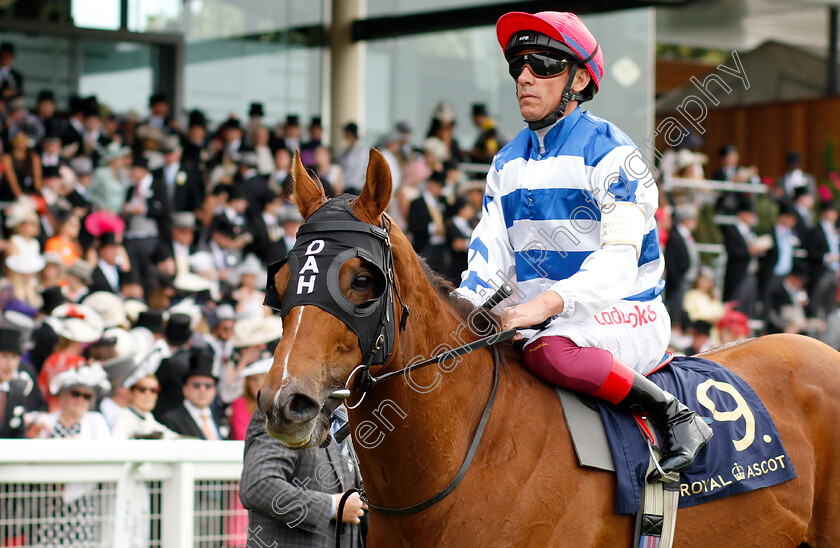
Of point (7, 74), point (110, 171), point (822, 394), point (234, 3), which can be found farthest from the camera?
point (234, 3)

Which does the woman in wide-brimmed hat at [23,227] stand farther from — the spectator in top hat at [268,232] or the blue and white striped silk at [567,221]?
the blue and white striped silk at [567,221]

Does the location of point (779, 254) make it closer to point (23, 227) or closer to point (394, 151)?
point (394, 151)

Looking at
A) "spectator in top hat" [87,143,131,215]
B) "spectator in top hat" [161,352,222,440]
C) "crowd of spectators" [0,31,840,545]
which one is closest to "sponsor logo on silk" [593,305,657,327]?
"crowd of spectators" [0,31,840,545]

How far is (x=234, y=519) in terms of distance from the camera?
428 centimetres

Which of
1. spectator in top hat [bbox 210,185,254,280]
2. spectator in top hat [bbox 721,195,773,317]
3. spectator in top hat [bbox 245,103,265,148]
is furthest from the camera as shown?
spectator in top hat [bbox 245,103,265,148]

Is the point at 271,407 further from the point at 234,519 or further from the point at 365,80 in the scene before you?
the point at 365,80

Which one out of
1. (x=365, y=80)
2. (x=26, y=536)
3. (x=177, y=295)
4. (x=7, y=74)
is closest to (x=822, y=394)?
(x=26, y=536)

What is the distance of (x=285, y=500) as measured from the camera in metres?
3.33

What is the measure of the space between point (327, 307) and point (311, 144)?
909 centimetres

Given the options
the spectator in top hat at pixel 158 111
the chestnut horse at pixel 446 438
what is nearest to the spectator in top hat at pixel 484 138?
the spectator in top hat at pixel 158 111

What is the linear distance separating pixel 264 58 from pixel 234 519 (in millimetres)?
9883

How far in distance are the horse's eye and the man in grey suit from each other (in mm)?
1085

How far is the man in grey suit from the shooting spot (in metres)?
3.34

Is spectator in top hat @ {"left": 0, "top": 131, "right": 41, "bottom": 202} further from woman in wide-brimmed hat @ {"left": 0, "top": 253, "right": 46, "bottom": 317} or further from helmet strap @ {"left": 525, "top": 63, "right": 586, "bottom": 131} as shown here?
helmet strap @ {"left": 525, "top": 63, "right": 586, "bottom": 131}
